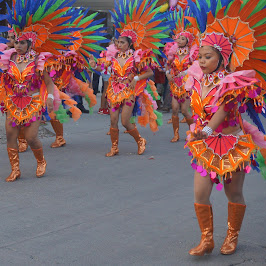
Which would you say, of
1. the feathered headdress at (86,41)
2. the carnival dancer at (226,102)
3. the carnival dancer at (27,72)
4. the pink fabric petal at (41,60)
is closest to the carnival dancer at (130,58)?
the feathered headdress at (86,41)

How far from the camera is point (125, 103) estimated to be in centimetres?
848

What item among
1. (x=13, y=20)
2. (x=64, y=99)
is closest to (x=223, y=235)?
(x=13, y=20)

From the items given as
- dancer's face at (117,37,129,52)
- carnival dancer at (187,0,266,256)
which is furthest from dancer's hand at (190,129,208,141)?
dancer's face at (117,37,129,52)

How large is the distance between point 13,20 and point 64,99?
228cm

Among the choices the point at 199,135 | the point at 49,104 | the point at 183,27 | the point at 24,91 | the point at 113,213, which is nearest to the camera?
the point at 199,135

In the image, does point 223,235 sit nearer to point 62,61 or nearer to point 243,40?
point 243,40

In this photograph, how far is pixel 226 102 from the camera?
4.25 metres

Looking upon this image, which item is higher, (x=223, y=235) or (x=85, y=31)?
(x=85, y=31)

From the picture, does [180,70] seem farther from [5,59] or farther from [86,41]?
[5,59]

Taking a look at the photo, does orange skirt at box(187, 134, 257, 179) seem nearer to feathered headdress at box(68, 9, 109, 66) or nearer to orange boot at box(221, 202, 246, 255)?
orange boot at box(221, 202, 246, 255)

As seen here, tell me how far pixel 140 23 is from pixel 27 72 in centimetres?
239

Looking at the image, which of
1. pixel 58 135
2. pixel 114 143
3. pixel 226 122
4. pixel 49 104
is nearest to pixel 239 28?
pixel 226 122

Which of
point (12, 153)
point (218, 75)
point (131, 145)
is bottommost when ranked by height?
point (131, 145)

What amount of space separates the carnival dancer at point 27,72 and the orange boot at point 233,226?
301 centimetres
